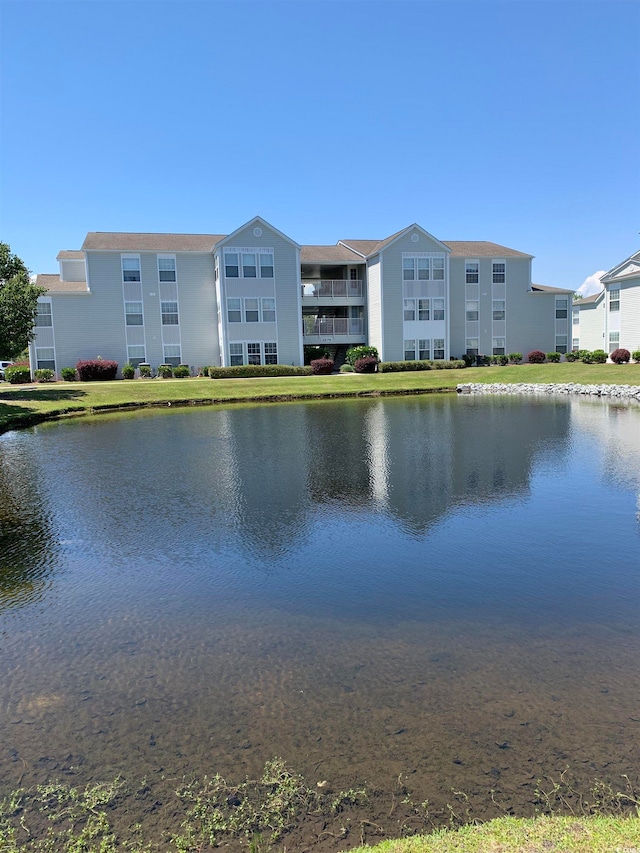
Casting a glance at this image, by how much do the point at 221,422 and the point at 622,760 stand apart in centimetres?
2199

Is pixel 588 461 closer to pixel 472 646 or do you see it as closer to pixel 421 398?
pixel 472 646

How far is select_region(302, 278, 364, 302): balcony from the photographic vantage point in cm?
4944

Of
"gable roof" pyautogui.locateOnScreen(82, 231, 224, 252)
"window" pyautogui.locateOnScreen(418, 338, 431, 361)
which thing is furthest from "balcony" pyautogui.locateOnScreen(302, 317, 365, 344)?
"gable roof" pyautogui.locateOnScreen(82, 231, 224, 252)

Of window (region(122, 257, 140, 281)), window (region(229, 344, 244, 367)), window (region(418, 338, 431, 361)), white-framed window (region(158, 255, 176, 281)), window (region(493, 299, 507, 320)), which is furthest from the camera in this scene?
window (region(493, 299, 507, 320))

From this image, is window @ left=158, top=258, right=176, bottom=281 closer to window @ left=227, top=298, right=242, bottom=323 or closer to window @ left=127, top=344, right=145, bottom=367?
window @ left=227, top=298, right=242, bottom=323

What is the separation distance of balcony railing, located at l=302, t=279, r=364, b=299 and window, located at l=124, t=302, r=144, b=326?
1333 cm

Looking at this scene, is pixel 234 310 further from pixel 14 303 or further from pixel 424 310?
pixel 14 303

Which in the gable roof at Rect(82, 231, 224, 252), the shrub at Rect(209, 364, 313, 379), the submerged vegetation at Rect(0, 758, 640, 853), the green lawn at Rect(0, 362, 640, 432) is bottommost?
the submerged vegetation at Rect(0, 758, 640, 853)

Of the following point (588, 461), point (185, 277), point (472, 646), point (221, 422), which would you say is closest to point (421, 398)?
point (221, 422)

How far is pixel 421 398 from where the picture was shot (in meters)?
33.6

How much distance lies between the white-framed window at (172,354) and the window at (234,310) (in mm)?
4770

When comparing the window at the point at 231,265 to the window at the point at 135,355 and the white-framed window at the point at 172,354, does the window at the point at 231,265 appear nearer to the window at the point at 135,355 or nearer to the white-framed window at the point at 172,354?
the white-framed window at the point at 172,354

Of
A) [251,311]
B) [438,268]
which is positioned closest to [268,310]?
[251,311]

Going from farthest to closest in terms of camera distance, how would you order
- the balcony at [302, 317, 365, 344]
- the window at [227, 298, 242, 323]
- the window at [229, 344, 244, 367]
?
the balcony at [302, 317, 365, 344] → the window at [229, 344, 244, 367] → the window at [227, 298, 242, 323]
